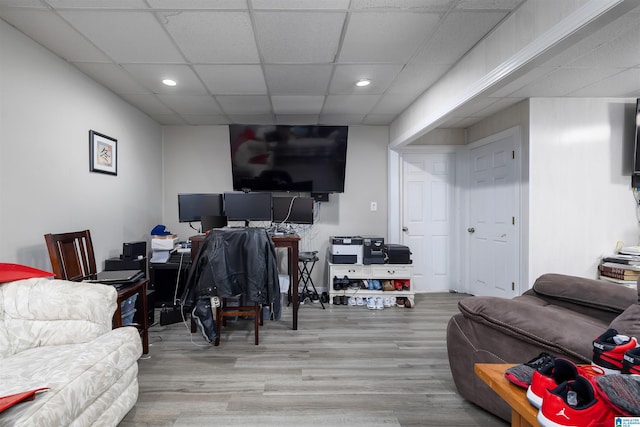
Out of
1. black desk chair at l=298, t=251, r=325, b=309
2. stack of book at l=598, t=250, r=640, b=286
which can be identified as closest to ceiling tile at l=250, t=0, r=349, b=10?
black desk chair at l=298, t=251, r=325, b=309

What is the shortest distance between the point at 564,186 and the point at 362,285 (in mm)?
2359

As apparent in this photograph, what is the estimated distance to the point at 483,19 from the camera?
187 centimetres

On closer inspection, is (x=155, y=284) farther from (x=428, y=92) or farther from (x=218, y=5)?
(x=428, y=92)

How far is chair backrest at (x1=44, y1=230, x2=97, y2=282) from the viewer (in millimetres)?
2062

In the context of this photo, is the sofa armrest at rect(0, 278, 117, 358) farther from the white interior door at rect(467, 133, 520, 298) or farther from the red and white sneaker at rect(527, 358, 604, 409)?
the white interior door at rect(467, 133, 520, 298)

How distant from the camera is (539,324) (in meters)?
1.40

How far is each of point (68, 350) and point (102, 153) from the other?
2.06m

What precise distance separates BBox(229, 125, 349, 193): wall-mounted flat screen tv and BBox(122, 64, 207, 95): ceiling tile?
820 millimetres

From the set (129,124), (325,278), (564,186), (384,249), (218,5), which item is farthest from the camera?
(325,278)

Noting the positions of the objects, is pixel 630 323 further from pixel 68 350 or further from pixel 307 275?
pixel 307 275

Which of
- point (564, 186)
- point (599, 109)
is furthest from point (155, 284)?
point (599, 109)

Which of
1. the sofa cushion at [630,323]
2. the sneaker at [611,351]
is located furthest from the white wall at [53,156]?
the sofa cushion at [630,323]

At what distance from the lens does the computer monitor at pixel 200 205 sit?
11.2ft

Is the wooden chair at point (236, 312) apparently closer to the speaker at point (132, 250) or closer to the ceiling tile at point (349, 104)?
the speaker at point (132, 250)
